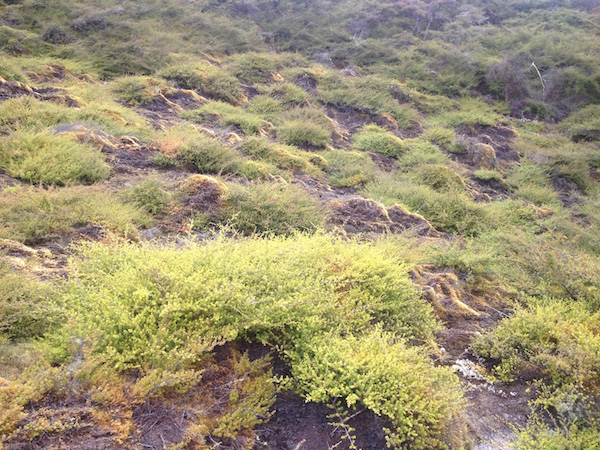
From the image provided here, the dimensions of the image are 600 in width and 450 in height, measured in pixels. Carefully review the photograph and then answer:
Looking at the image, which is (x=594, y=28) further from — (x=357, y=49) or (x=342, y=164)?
(x=342, y=164)

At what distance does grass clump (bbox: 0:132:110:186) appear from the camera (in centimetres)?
486

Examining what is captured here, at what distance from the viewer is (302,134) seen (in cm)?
988

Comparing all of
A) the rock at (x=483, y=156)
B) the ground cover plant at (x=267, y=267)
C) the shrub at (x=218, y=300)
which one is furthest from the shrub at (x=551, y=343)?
the rock at (x=483, y=156)

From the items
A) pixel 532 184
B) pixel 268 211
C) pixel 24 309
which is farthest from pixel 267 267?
pixel 532 184

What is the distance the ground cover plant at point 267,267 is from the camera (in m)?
2.23

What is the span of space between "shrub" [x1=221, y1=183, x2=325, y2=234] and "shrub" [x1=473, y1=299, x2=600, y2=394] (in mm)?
2273

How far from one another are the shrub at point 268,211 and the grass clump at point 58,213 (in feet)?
3.54

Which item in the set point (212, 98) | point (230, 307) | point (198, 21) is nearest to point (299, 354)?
point (230, 307)

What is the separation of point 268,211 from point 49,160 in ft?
9.60

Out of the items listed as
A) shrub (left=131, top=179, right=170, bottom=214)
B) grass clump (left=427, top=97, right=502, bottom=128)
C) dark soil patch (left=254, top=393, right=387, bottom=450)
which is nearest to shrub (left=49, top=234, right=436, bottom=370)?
dark soil patch (left=254, top=393, right=387, bottom=450)

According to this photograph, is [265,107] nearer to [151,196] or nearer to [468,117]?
[468,117]

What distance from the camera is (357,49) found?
17938 millimetres

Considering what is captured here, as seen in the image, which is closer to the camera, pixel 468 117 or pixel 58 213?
pixel 58 213

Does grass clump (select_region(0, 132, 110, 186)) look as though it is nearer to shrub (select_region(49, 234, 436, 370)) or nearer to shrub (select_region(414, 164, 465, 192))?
shrub (select_region(49, 234, 436, 370))
